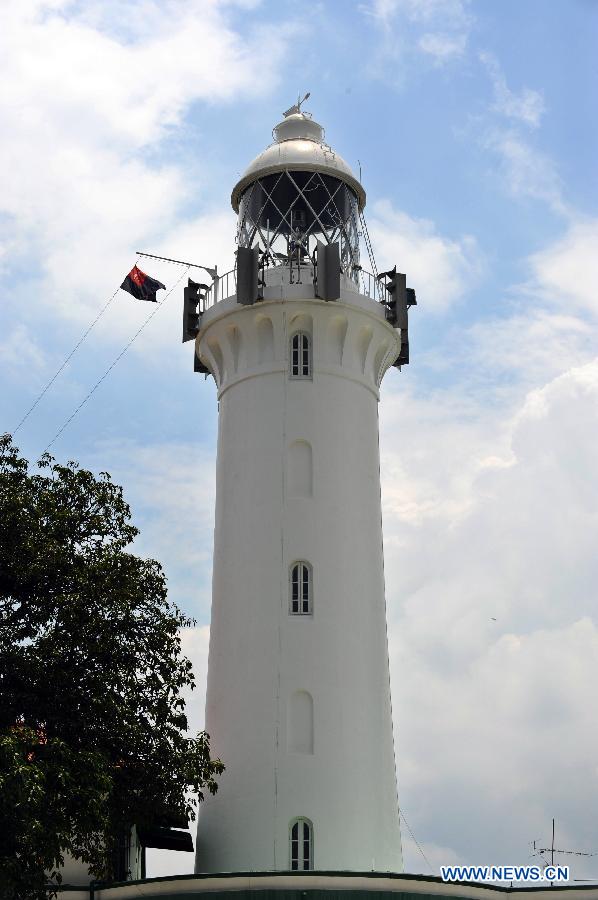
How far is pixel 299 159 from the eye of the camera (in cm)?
4319

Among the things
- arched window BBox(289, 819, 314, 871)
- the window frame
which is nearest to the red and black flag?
the window frame

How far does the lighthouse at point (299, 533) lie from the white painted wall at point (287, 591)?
5 cm

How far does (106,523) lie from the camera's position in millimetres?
34156

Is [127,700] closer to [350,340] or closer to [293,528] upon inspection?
[293,528]

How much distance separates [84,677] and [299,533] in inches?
367

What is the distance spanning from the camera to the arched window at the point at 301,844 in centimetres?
3569

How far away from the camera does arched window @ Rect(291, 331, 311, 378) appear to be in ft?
135

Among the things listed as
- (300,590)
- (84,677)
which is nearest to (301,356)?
(300,590)

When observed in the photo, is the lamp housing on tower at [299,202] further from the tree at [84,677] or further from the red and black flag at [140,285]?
the tree at [84,677]

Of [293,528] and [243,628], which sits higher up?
[293,528]

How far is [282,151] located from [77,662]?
64.5ft

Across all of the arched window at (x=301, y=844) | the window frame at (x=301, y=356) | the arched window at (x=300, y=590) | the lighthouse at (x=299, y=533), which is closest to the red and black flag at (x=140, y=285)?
the lighthouse at (x=299, y=533)

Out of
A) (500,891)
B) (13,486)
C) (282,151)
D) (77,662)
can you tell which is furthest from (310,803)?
(282,151)

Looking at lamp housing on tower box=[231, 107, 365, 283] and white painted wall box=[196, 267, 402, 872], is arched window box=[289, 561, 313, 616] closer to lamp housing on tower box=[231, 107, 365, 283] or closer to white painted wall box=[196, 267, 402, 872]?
white painted wall box=[196, 267, 402, 872]
